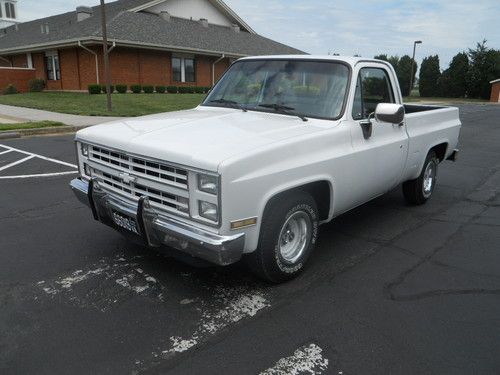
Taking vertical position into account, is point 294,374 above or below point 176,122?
below

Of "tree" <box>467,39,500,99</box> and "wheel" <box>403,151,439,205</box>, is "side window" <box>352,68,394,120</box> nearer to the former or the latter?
"wheel" <box>403,151,439,205</box>

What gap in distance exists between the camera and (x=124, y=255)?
4492mm

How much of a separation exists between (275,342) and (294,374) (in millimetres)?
343

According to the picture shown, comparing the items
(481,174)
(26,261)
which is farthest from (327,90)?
(481,174)

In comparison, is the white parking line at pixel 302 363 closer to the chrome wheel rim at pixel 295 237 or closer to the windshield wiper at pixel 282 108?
the chrome wheel rim at pixel 295 237

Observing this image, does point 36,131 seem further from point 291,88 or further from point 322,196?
point 322,196

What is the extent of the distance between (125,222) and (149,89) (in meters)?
26.2

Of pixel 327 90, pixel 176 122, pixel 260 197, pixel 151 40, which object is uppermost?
pixel 151 40

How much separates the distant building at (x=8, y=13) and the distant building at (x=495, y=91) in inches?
2070

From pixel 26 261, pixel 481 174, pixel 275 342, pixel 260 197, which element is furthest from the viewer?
pixel 481 174

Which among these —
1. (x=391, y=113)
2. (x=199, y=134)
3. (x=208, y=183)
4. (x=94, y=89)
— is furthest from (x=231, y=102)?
(x=94, y=89)

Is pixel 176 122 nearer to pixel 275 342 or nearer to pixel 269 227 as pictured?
pixel 269 227

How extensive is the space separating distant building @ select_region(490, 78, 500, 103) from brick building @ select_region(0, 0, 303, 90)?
2543 centimetres

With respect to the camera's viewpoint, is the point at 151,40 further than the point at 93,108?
Yes
